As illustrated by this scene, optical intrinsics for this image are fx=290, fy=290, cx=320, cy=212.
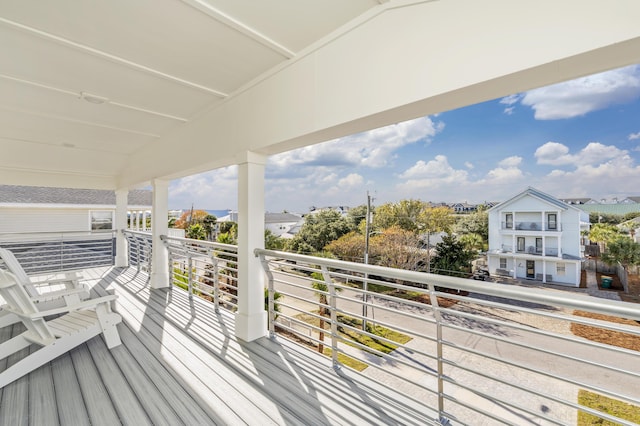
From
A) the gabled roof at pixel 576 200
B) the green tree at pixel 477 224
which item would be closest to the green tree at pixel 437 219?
the green tree at pixel 477 224

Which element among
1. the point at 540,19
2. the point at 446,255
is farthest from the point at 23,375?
the point at 446,255

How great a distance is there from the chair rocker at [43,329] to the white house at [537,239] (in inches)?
254

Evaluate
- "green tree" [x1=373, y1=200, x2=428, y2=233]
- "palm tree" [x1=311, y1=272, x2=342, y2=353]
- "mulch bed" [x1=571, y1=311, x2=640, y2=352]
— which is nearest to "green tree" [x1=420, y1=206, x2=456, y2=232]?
"green tree" [x1=373, y1=200, x2=428, y2=233]

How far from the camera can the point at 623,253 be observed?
4938 millimetres

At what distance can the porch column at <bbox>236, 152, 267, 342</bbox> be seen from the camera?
9.05 feet

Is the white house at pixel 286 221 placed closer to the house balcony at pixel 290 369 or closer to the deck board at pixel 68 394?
the house balcony at pixel 290 369

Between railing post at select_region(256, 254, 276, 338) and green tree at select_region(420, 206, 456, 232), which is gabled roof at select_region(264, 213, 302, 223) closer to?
green tree at select_region(420, 206, 456, 232)

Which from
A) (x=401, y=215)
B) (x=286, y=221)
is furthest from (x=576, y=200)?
(x=286, y=221)

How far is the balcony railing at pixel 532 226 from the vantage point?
206 inches

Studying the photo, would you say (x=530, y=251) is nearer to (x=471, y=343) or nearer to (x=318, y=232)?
(x=471, y=343)

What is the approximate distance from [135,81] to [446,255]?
11.5 metres

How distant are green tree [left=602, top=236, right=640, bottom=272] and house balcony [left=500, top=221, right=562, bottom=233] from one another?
2.57 ft

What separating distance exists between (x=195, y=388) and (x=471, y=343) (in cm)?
963

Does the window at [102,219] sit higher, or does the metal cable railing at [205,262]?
the window at [102,219]
